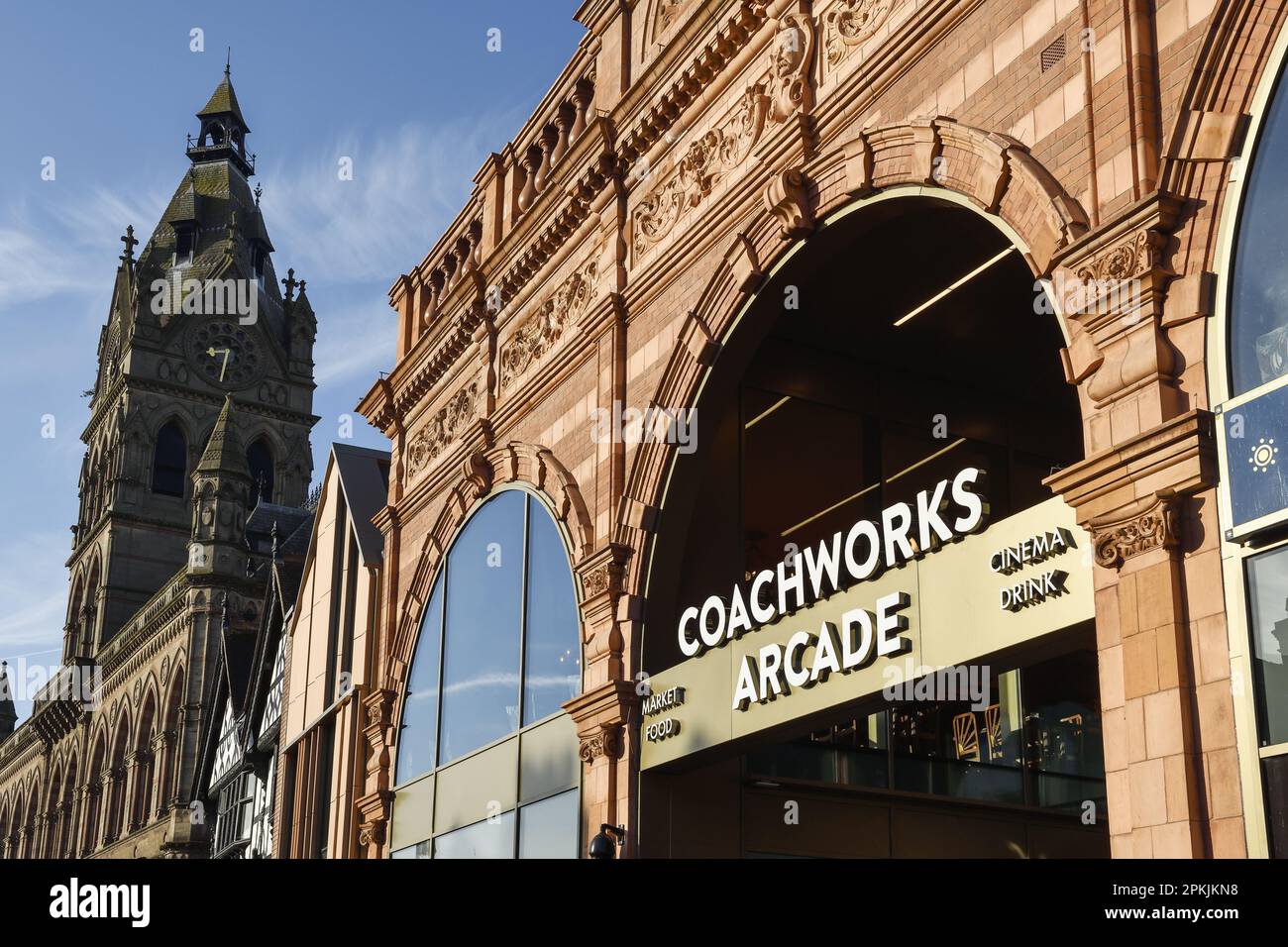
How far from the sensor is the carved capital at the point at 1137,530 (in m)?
11.9

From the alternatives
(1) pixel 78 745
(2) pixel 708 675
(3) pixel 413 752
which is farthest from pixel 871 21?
(1) pixel 78 745

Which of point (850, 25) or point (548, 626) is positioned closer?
point (850, 25)

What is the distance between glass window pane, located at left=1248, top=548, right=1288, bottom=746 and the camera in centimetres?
1079

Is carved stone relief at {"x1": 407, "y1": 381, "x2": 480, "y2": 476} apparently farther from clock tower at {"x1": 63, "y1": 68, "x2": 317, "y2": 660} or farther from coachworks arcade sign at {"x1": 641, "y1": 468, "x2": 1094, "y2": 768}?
clock tower at {"x1": 63, "y1": 68, "x2": 317, "y2": 660}

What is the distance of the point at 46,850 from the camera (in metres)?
97.6

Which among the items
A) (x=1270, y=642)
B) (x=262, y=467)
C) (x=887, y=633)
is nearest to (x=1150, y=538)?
(x=1270, y=642)

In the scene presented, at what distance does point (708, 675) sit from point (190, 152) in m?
106

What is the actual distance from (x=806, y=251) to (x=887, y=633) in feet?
16.8

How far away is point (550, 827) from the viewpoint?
22641 mm

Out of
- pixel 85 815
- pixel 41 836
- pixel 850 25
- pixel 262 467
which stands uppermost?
pixel 262 467

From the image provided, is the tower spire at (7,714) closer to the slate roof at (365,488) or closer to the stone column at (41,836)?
the stone column at (41,836)

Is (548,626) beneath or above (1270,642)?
above

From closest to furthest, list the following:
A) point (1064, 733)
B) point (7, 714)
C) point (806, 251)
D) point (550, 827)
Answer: point (806, 251)
point (550, 827)
point (1064, 733)
point (7, 714)

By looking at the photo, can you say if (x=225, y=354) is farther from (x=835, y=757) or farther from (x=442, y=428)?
(x=835, y=757)
